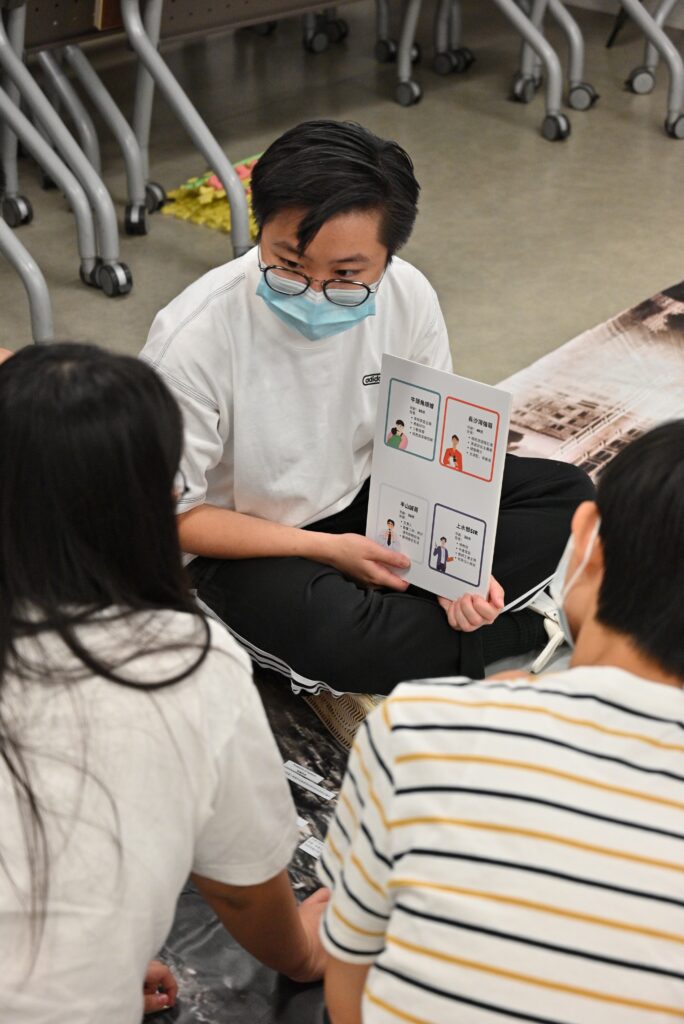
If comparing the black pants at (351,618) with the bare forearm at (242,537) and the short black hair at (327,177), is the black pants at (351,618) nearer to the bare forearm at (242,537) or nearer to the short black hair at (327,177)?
the bare forearm at (242,537)

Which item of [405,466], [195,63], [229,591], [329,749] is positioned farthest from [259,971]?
[195,63]

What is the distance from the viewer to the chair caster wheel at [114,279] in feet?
9.80

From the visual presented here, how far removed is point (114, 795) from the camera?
90cm

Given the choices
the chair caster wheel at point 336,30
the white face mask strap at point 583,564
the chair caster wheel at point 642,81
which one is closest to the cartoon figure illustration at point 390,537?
the white face mask strap at point 583,564

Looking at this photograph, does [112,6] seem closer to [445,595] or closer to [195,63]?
[195,63]

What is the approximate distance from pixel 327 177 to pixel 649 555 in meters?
0.82

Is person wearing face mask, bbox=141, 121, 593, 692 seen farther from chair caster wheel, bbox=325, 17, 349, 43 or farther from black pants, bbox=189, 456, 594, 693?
chair caster wheel, bbox=325, 17, 349, 43

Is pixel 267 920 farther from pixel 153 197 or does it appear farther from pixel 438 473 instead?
pixel 153 197

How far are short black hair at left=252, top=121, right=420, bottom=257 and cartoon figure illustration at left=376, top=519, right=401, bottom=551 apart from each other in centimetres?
40

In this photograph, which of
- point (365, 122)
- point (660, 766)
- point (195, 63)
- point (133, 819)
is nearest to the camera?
point (660, 766)

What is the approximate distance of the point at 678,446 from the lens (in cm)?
87

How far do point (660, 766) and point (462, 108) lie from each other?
380cm

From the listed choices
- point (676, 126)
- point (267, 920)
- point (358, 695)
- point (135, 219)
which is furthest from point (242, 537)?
point (676, 126)

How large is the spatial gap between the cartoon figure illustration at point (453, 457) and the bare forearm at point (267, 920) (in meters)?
0.63
